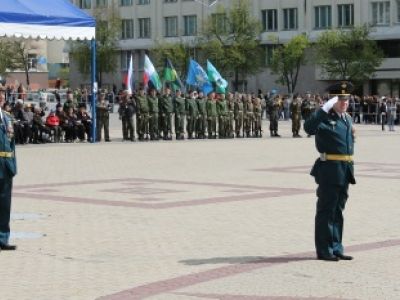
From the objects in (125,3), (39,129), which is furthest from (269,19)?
(39,129)

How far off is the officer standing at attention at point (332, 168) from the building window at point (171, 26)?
8510 centimetres

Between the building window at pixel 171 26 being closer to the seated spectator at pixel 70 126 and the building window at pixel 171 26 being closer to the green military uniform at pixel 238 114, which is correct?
the green military uniform at pixel 238 114

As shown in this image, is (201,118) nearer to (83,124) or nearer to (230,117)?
(230,117)

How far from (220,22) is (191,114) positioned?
4792cm

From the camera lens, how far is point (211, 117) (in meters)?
39.3

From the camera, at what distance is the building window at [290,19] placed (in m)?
88.4

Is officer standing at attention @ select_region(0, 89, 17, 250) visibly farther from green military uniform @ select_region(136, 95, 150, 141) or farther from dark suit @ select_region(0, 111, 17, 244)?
green military uniform @ select_region(136, 95, 150, 141)

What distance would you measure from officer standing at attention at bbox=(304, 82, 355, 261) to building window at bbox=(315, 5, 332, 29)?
250 ft

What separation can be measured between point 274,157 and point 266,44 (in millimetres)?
62169

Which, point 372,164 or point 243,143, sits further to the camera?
point 243,143

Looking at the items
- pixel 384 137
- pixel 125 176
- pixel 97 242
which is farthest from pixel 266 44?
pixel 97 242

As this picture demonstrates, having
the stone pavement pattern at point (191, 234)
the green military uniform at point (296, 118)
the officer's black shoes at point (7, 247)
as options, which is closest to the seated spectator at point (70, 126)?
the green military uniform at point (296, 118)

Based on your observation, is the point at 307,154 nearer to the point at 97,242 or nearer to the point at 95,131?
the point at 95,131

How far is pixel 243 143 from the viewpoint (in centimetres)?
3591
